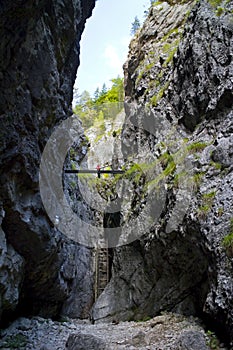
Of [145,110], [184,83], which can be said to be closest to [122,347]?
[184,83]

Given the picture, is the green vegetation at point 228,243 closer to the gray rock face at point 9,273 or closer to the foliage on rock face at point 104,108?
the gray rock face at point 9,273

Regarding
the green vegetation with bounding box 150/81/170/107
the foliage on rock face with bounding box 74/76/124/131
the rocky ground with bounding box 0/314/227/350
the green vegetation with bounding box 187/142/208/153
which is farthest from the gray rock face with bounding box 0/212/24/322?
the foliage on rock face with bounding box 74/76/124/131

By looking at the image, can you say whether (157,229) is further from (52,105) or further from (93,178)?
(93,178)

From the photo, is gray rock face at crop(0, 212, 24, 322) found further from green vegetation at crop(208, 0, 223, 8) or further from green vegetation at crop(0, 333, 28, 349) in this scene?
green vegetation at crop(208, 0, 223, 8)

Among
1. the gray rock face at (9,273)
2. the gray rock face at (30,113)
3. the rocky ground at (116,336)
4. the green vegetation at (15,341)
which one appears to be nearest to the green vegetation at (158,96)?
the gray rock face at (30,113)

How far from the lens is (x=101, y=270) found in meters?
17.6

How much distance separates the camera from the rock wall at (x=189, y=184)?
26.0ft

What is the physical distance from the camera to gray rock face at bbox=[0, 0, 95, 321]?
6.11m

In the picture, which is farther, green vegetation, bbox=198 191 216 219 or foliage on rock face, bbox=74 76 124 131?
foliage on rock face, bbox=74 76 124 131

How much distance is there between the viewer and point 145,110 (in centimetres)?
1597

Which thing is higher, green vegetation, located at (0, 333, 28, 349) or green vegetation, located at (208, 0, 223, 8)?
green vegetation, located at (208, 0, 223, 8)

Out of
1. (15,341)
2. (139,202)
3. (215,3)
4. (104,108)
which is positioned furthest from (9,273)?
(104,108)

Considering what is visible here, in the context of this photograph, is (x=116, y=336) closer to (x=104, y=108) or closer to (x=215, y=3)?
(x=215, y=3)

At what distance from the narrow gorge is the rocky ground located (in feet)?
0.12
